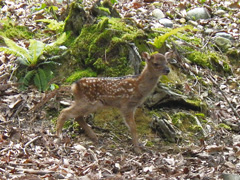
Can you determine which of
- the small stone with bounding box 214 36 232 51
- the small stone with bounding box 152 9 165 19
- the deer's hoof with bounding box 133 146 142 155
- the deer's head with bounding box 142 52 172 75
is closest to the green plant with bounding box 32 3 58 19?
the small stone with bounding box 152 9 165 19

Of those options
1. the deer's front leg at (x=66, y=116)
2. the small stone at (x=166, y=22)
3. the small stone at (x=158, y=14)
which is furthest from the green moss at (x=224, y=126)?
the small stone at (x=158, y=14)

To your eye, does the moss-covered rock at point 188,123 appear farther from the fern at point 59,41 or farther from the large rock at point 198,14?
the large rock at point 198,14

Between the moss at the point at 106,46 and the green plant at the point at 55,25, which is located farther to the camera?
the green plant at the point at 55,25

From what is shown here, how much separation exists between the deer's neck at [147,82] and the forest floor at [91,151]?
0.93 meters

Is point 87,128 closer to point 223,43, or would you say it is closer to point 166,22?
point 166,22

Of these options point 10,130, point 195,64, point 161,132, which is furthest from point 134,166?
point 195,64

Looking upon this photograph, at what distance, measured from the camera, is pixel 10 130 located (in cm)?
677

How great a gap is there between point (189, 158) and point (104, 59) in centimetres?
290

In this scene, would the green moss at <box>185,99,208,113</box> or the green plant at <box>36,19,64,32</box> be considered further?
the green plant at <box>36,19,64,32</box>

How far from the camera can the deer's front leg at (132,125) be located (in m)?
6.82

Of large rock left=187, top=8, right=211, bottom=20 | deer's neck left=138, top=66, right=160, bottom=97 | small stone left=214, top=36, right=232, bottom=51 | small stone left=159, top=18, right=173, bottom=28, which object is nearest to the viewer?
deer's neck left=138, top=66, right=160, bottom=97

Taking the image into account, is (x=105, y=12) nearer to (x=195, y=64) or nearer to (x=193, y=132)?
(x=195, y=64)

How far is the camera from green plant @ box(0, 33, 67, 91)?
8.12 metres

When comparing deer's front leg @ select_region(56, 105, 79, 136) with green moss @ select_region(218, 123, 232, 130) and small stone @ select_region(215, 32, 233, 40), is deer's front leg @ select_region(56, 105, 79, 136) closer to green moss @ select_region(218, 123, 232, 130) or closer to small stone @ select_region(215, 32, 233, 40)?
green moss @ select_region(218, 123, 232, 130)
